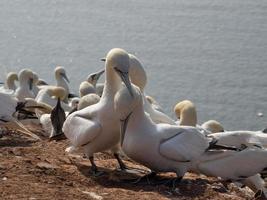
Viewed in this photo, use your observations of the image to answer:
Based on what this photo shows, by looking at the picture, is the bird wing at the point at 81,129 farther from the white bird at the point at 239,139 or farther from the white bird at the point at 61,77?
the white bird at the point at 61,77

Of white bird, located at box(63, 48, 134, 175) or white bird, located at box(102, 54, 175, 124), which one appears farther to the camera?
white bird, located at box(102, 54, 175, 124)

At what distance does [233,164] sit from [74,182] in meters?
1.24

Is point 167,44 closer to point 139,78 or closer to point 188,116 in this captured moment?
point 188,116

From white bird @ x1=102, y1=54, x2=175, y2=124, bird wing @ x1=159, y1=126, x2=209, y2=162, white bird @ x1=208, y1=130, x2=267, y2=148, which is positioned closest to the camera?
bird wing @ x1=159, y1=126, x2=209, y2=162

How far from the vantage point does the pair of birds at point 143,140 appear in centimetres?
568

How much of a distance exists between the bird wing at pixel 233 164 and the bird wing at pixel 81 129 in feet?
2.64

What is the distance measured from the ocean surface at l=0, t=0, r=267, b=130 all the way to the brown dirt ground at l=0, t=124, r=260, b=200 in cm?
588

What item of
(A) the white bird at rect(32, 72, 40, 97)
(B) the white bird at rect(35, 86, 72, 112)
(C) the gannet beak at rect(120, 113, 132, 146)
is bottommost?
(A) the white bird at rect(32, 72, 40, 97)

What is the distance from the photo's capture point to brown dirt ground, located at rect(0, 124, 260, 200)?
202 inches

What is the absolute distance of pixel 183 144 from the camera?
572cm

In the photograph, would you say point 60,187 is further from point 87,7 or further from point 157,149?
point 87,7

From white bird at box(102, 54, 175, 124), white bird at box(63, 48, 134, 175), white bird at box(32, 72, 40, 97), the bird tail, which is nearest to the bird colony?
white bird at box(63, 48, 134, 175)

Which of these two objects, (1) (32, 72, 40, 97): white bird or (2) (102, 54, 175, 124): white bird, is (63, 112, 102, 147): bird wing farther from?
(1) (32, 72, 40, 97): white bird

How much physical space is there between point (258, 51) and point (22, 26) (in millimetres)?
5582
